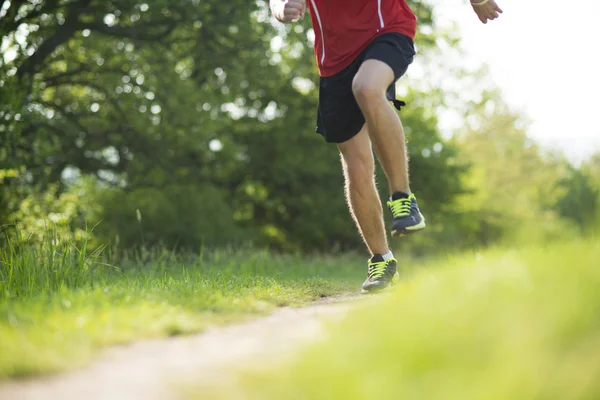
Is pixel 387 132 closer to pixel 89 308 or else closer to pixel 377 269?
pixel 377 269

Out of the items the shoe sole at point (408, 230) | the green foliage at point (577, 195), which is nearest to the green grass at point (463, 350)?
the shoe sole at point (408, 230)

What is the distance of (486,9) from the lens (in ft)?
14.0

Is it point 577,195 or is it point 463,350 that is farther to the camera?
point 577,195

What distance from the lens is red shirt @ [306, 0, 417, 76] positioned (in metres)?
4.06

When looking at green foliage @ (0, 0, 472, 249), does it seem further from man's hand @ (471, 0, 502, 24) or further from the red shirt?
man's hand @ (471, 0, 502, 24)

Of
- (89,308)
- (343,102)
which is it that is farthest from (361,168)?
(89,308)

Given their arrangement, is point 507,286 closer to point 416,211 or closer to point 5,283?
point 416,211

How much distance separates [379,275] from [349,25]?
4.81 feet

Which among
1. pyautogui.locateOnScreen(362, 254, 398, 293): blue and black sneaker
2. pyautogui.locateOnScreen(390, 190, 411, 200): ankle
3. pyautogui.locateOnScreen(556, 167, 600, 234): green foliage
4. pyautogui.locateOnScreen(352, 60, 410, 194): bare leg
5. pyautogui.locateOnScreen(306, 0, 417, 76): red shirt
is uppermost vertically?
pyautogui.locateOnScreen(306, 0, 417, 76): red shirt

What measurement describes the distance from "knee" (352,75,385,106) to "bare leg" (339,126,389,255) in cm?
52

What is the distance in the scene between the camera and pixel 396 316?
1.97m

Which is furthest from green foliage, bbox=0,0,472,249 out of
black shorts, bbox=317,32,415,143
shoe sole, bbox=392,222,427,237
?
shoe sole, bbox=392,222,427,237

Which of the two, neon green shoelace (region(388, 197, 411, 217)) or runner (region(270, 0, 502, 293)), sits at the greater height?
runner (region(270, 0, 502, 293))

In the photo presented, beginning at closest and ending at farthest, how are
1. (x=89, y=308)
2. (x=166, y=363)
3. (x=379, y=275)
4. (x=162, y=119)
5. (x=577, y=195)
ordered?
(x=166, y=363), (x=89, y=308), (x=379, y=275), (x=162, y=119), (x=577, y=195)
